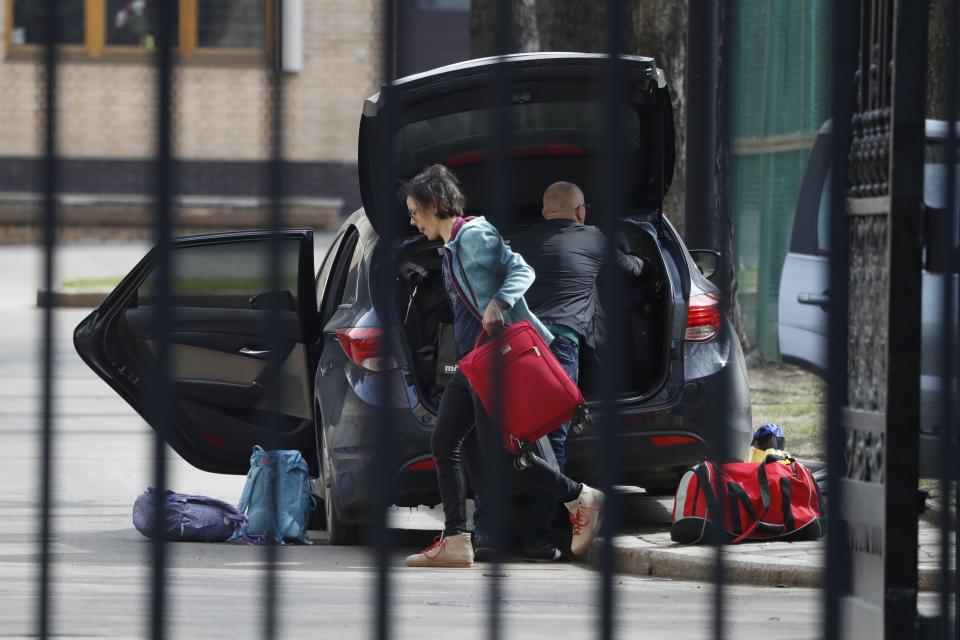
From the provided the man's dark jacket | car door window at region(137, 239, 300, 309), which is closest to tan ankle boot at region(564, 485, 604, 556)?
the man's dark jacket

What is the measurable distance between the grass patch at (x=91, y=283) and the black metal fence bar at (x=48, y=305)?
19.7 metres

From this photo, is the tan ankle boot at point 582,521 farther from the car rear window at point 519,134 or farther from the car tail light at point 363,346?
the car rear window at point 519,134

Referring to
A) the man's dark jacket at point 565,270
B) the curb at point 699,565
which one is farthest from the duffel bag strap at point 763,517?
the man's dark jacket at point 565,270

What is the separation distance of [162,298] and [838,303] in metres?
1.16

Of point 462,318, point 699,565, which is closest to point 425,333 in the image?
point 462,318

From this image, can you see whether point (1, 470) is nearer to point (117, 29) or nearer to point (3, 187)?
point (117, 29)

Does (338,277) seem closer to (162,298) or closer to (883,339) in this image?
(883,339)

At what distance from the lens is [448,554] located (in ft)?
23.2

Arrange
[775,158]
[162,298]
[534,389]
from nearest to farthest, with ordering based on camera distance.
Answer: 1. [162,298]
2. [534,389]
3. [775,158]

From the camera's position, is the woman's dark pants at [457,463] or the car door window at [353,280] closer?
the woman's dark pants at [457,463]

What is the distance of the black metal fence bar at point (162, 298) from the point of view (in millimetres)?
2609

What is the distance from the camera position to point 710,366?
7469 millimetres

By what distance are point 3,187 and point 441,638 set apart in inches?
129

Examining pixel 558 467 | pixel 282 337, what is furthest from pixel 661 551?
pixel 282 337
